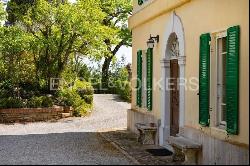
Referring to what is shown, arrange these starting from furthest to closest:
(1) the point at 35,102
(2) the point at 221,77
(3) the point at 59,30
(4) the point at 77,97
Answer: (4) the point at 77,97 → (3) the point at 59,30 → (1) the point at 35,102 → (2) the point at 221,77

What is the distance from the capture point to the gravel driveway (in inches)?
378

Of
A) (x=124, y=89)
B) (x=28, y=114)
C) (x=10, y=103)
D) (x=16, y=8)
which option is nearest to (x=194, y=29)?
(x=28, y=114)

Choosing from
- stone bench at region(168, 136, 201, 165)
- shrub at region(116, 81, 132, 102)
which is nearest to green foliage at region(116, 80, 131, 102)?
shrub at region(116, 81, 132, 102)

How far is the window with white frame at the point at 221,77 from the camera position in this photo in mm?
8258

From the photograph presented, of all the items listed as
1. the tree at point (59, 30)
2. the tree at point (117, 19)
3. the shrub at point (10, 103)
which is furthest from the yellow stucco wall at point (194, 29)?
the tree at point (117, 19)

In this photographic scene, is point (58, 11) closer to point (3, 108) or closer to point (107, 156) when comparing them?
point (3, 108)

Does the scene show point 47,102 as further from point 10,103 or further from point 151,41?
point 151,41

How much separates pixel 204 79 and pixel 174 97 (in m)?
2.74

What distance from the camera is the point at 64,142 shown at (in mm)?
12258

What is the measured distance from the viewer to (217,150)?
7.87 meters

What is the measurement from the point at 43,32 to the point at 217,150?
1253 cm

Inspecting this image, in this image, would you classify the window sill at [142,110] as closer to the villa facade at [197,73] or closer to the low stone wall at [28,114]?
the villa facade at [197,73]

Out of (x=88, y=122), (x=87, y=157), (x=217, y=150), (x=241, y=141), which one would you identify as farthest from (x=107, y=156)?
(x=88, y=122)

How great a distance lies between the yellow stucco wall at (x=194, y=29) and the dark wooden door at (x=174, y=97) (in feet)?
1.70
